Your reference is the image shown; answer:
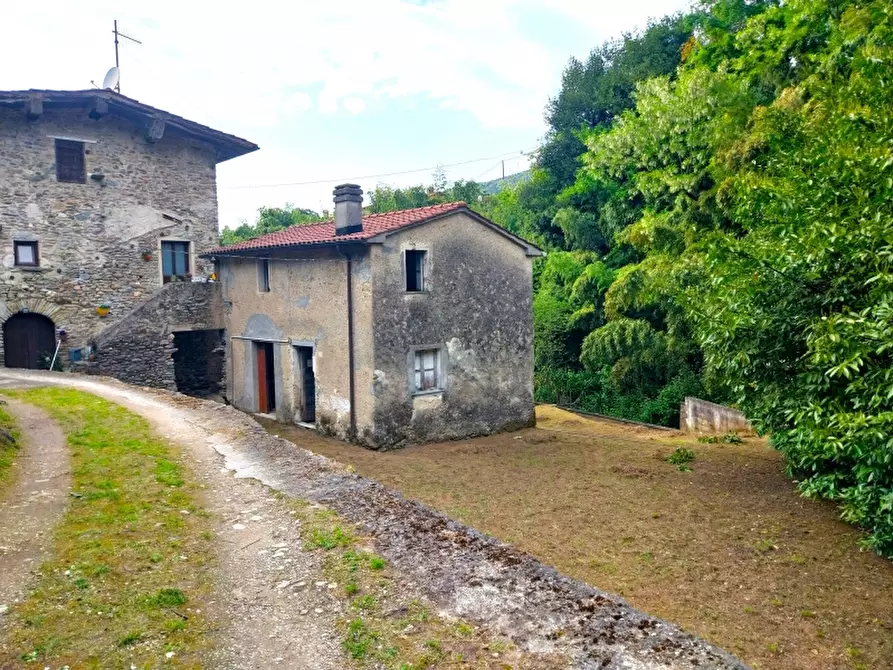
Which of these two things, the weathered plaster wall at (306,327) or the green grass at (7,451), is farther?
the weathered plaster wall at (306,327)

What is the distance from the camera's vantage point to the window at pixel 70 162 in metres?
18.8

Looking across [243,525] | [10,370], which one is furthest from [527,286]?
[10,370]

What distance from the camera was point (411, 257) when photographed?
16.2 meters

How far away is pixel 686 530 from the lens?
10.1m

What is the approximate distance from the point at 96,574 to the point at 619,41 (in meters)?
34.2

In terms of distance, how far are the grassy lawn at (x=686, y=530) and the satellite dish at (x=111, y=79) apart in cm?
1170

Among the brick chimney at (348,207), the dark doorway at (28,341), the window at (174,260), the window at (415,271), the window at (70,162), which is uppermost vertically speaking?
the window at (70,162)

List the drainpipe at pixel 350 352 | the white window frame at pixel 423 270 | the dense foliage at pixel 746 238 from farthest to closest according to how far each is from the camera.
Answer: the white window frame at pixel 423 270
the drainpipe at pixel 350 352
the dense foliage at pixel 746 238

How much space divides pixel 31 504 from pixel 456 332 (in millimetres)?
10506

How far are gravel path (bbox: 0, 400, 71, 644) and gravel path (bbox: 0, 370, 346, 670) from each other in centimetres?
1

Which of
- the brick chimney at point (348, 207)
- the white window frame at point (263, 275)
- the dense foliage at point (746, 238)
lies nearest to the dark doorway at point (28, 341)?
the white window frame at point (263, 275)

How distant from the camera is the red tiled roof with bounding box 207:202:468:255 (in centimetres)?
1541

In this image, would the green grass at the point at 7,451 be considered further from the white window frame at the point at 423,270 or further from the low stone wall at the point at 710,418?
the low stone wall at the point at 710,418

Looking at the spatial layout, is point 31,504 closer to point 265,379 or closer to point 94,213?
point 265,379
